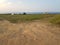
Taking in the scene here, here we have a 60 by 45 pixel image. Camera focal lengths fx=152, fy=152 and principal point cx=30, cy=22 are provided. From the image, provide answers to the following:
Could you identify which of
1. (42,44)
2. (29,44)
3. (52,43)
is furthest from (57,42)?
(29,44)

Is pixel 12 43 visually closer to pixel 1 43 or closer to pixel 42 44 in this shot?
pixel 1 43

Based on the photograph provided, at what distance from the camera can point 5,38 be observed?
28.3 ft

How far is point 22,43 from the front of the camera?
304 inches

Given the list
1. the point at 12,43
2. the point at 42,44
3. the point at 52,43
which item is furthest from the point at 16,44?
the point at 52,43

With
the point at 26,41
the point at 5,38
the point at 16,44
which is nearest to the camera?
the point at 16,44

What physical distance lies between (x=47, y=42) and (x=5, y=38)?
2.44 metres

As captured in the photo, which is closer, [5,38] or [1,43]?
[1,43]

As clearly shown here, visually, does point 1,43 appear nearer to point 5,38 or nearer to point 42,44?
point 5,38

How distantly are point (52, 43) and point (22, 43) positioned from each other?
1.52m

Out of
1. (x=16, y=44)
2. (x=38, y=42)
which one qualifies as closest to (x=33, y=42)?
(x=38, y=42)

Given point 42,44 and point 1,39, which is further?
point 1,39

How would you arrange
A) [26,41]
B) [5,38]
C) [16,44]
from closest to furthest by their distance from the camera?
[16,44] < [26,41] < [5,38]

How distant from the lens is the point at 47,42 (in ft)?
25.6

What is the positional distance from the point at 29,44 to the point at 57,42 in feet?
4.86
